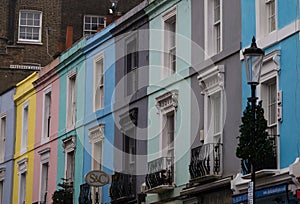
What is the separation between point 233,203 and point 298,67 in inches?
158

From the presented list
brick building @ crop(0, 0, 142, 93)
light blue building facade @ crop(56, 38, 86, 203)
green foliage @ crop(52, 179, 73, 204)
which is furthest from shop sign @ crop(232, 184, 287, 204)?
brick building @ crop(0, 0, 142, 93)

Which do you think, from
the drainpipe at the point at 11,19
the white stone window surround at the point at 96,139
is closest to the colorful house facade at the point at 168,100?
the white stone window surround at the point at 96,139

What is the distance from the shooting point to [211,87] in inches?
1007

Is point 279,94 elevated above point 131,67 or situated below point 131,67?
below

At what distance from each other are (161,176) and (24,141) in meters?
14.5

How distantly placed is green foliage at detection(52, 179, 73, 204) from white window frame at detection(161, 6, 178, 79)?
7.44 metres

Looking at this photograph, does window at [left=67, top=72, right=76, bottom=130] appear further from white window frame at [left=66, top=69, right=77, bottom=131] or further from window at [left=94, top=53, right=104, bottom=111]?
window at [left=94, top=53, right=104, bottom=111]

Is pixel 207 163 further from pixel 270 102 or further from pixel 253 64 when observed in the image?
pixel 253 64

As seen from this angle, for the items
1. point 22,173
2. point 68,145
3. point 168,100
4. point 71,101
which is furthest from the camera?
point 22,173

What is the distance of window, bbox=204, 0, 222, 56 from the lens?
85.4 ft

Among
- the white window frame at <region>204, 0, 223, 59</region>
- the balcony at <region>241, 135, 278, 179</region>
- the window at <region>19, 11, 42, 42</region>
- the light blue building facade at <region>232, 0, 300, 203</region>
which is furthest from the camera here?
the window at <region>19, 11, 42, 42</region>

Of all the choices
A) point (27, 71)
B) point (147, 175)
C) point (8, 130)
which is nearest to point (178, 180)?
point (147, 175)

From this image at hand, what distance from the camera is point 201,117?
26.0m

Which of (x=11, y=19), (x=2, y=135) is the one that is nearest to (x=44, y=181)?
(x=2, y=135)
